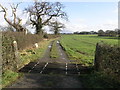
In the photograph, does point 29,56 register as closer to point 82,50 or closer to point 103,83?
point 103,83

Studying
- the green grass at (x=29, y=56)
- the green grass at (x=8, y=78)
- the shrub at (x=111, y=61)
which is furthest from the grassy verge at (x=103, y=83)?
the green grass at (x=29, y=56)

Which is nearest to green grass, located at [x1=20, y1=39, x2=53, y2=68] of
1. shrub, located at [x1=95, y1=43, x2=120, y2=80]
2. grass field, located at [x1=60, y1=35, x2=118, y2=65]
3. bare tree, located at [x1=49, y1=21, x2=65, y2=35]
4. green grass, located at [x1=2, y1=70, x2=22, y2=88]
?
grass field, located at [x1=60, y1=35, x2=118, y2=65]

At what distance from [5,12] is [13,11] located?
370 cm

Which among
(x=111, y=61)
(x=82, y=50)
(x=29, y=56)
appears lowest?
(x=82, y=50)

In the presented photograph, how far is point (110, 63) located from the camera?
297 inches

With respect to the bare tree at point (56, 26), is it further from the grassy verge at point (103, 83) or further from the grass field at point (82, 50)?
the grassy verge at point (103, 83)

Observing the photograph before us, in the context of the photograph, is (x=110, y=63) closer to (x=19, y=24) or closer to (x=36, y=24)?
(x=19, y=24)

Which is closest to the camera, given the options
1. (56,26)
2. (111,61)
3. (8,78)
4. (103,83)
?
A: (103,83)

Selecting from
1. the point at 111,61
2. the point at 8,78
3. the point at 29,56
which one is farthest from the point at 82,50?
the point at 8,78

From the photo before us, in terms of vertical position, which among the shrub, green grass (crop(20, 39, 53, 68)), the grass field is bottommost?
the grass field

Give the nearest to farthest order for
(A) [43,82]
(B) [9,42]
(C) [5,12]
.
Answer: (A) [43,82], (B) [9,42], (C) [5,12]

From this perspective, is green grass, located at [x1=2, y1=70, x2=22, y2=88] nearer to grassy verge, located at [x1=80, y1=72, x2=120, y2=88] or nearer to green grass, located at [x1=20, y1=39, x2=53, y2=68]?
grassy verge, located at [x1=80, y1=72, x2=120, y2=88]

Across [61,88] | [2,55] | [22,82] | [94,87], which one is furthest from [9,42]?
[94,87]

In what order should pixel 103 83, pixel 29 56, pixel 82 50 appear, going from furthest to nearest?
pixel 82 50
pixel 29 56
pixel 103 83
